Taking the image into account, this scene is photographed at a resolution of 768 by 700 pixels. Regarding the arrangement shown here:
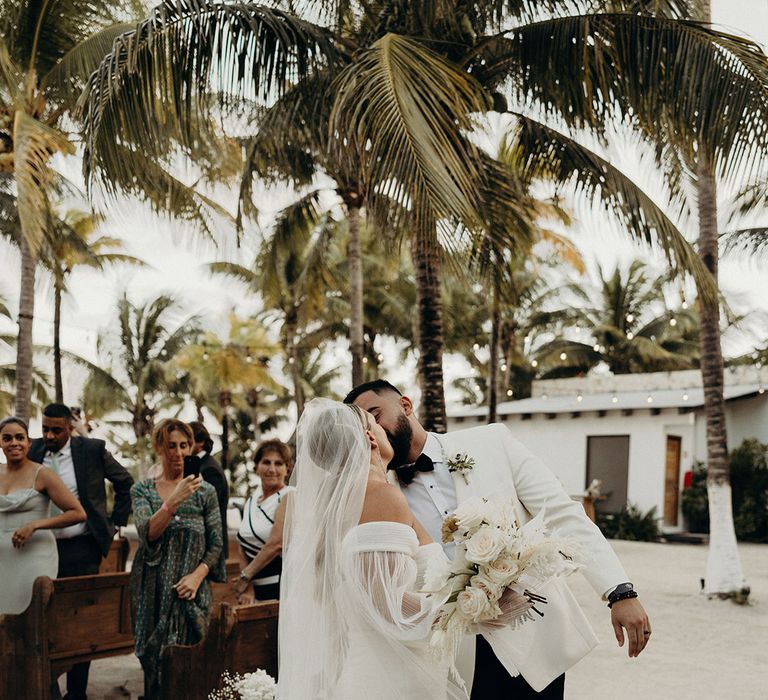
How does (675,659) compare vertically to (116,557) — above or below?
below

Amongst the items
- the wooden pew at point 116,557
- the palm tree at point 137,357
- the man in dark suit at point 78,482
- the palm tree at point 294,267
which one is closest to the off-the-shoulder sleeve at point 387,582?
the man in dark suit at point 78,482

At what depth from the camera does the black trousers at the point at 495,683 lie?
3.36 meters

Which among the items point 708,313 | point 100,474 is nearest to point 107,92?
point 100,474

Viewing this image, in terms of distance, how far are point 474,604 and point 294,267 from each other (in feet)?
77.1

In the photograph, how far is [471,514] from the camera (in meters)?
2.95

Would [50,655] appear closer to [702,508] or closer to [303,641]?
[303,641]

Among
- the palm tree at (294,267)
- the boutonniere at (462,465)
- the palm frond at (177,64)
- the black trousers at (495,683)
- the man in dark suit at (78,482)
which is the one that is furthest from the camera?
the palm tree at (294,267)

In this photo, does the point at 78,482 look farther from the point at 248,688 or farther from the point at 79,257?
the point at 79,257

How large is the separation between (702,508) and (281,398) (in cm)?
2318

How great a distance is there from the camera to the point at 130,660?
8414 mm

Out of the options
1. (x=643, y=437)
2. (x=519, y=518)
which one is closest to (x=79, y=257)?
(x=643, y=437)

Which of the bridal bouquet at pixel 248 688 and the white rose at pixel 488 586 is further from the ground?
the white rose at pixel 488 586

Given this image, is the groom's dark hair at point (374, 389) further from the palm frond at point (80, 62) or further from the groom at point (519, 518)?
the palm frond at point (80, 62)

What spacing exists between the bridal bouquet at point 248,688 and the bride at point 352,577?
76 cm
